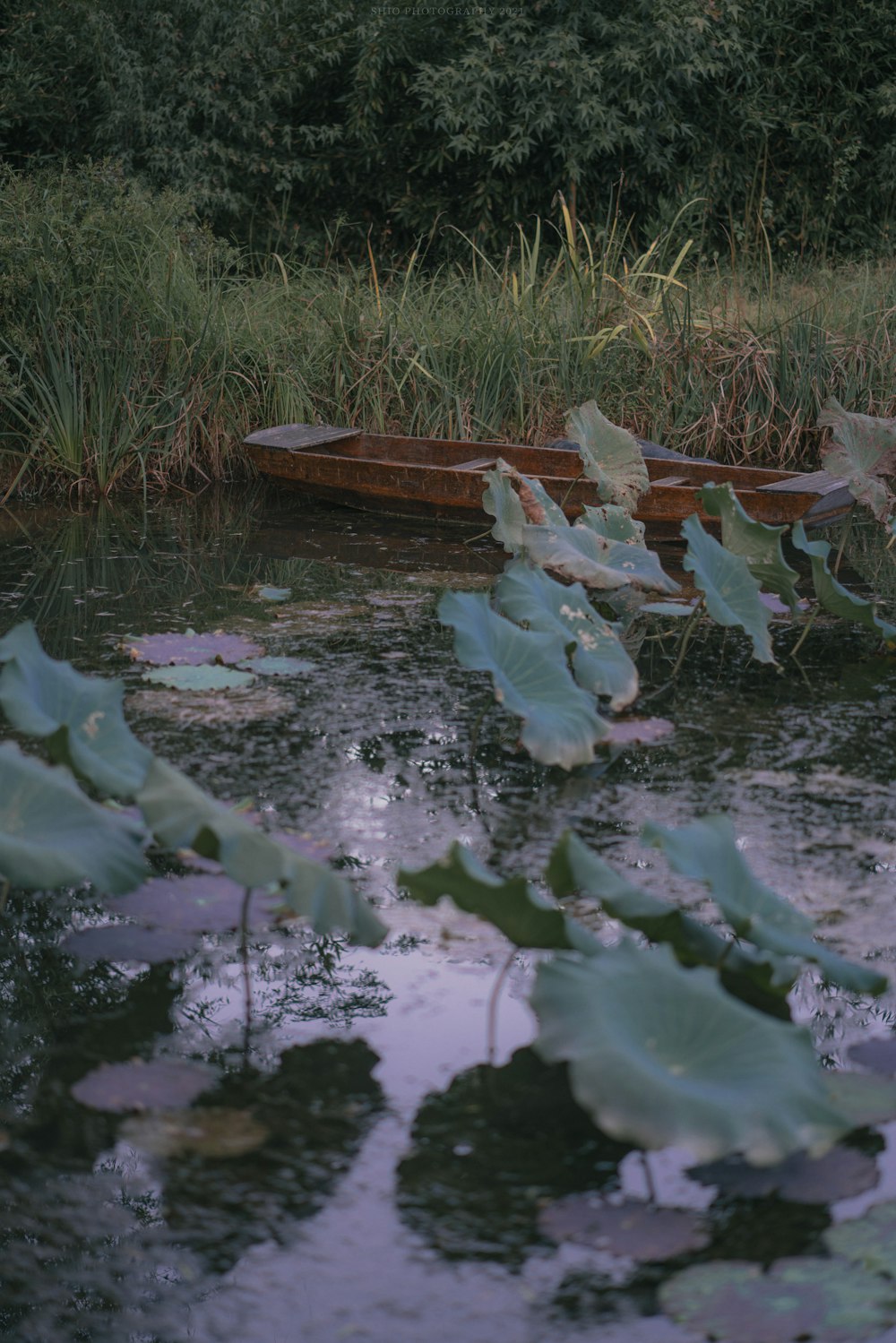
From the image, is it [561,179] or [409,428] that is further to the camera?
[561,179]

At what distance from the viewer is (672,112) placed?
9.98 metres

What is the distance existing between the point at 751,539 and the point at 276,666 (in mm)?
1192

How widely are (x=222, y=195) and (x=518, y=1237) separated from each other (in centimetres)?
907

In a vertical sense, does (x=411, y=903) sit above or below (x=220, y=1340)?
below

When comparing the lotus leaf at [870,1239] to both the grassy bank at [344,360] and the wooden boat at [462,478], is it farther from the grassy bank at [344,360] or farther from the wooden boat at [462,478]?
the grassy bank at [344,360]

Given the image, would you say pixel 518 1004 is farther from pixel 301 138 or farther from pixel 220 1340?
pixel 301 138

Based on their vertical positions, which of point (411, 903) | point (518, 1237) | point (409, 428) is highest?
point (518, 1237)

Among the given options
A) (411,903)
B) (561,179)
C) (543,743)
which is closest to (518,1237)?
(411,903)

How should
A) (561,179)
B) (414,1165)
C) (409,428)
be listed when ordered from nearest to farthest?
(414,1165), (409,428), (561,179)

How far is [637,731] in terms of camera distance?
113 inches

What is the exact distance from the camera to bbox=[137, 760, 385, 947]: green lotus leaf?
63.4 inches

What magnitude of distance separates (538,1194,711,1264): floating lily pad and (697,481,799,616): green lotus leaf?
6.63 ft

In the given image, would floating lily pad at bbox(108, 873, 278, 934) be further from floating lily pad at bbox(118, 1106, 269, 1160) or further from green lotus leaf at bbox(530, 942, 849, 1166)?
green lotus leaf at bbox(530, 942, 849, 1166)

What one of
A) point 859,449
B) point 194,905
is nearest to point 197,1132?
point 194,905
